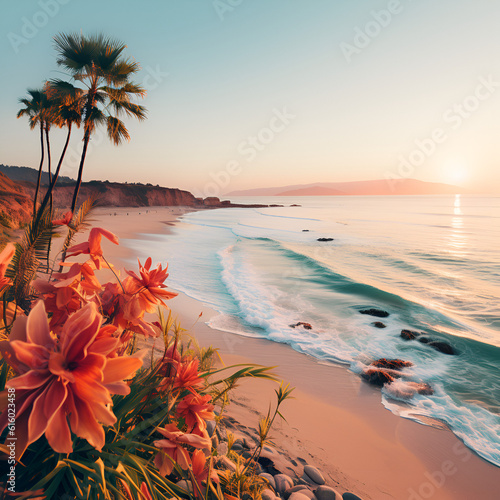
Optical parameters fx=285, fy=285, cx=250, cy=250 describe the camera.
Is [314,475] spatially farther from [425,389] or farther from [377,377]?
[425,389]

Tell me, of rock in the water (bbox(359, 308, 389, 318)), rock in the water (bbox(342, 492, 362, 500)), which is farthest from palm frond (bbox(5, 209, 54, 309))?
rock in the water (bbox(359, 308, 389, 318))

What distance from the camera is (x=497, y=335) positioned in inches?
289

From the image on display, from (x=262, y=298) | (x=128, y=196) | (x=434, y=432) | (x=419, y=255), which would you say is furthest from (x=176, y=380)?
(x=128, y=196)

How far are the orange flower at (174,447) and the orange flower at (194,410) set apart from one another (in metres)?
0.11

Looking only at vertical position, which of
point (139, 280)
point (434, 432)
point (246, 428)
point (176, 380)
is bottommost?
point (434, 432)

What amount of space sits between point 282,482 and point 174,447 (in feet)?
5.51

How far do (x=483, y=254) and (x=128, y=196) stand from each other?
7836cm

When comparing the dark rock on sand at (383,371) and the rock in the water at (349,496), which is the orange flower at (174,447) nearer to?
the rock in the water at (349,496)

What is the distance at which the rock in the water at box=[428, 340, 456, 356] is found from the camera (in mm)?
6367

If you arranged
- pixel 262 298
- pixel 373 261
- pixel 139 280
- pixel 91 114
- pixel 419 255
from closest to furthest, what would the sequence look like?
pixel 139 280, pixel 262 298, pixel 91 114, pixel 373 261, pixel 419 255

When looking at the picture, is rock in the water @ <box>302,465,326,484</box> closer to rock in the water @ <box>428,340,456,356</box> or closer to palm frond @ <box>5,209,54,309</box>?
palm frond @ <box>5,209,54,309</box>

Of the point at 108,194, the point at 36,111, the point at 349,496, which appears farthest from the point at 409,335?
the point at 108,194

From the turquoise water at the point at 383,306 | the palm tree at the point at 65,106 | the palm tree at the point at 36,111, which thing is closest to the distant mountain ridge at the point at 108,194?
the palm tree at the point at 36,111

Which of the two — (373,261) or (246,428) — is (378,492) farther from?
(373,261)
